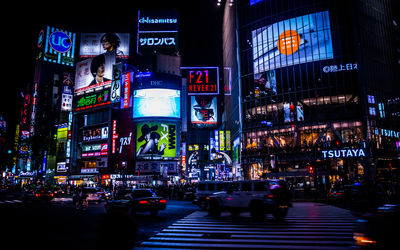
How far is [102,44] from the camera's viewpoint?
83.5 meters

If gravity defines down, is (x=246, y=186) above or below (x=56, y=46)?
below

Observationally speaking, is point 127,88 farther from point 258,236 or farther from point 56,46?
point 56,46

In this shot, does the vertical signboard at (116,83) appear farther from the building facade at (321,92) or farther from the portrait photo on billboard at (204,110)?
the building facade at (321,92)

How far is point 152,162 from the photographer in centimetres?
6100

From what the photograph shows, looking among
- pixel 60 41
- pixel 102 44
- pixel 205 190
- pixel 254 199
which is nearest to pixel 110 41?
pixel 102 44

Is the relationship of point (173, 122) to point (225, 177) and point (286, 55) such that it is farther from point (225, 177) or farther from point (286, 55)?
point (286, 55)

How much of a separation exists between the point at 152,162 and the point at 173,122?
9.46 metres

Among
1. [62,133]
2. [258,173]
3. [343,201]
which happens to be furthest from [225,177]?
[62,133]

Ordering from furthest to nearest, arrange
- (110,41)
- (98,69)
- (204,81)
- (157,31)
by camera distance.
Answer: (110,41) → (98,69) → (157,31) → (204,81)

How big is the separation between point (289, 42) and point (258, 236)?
4643cm

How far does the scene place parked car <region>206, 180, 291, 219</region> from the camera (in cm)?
1512

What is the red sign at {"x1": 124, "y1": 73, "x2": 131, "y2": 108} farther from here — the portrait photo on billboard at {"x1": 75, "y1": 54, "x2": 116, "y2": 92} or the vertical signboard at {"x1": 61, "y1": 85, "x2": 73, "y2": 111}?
the vertical signboard at {"x1": 61, "y1": 85, "x2": 73, "y2": 111}

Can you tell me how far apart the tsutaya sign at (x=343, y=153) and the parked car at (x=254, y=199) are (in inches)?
1075

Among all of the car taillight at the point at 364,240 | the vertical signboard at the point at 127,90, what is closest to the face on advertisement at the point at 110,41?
the vertical signboard at the point at 127,90
